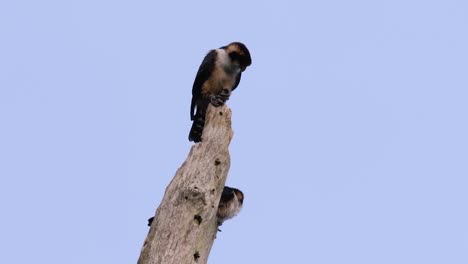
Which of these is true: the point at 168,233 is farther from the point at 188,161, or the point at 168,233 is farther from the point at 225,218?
the point at 225,218

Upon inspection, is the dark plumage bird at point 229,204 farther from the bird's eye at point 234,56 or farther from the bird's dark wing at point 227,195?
the bird's eye at point 234,56

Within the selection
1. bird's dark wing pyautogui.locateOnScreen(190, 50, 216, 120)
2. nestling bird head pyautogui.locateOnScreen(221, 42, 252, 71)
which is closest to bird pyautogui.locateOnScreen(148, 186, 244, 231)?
bird's dark wing pyautogui.locateOnScreen(190, 50, 216, 120)

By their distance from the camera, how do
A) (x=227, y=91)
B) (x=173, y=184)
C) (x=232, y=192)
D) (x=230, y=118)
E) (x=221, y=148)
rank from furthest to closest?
(x=227, y=91) < (x=232, y=192) < (x=230, y=118) < (x=221, y=148) < (x=173, y=184)

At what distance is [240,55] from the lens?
8820mm

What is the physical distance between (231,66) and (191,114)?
0.77m

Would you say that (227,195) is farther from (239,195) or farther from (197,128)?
(197,128)

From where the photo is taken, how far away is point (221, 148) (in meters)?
5.93

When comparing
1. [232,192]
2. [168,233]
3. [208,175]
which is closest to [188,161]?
[208,175]

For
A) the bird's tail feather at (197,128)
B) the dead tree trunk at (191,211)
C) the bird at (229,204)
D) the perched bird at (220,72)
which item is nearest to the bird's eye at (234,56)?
the perched bird at (220,72)

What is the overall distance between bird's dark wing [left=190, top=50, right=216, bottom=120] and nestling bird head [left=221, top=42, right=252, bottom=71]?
246mm

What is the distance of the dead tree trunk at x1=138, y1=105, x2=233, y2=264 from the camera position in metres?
5.15

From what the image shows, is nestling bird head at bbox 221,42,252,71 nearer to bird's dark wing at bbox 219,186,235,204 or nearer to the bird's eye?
the bird's eye

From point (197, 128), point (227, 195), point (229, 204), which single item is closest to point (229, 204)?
point (229, 204)

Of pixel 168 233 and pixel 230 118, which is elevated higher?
pixel 230 118
